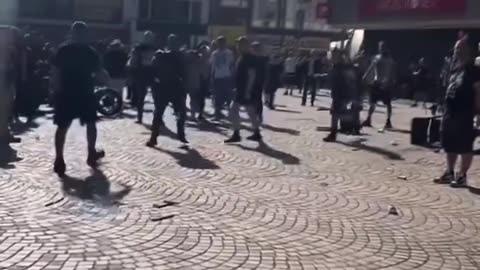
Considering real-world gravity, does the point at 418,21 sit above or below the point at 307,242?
above

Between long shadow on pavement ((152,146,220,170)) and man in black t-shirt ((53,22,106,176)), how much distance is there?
5.13 feet

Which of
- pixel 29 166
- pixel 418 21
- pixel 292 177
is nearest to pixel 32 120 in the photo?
pixel 29 166

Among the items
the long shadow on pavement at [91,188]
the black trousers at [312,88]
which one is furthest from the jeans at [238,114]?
the black trousers at [312,88]

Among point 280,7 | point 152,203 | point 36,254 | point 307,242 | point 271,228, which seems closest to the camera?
point 36,254

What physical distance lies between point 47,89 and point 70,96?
24.2 feet

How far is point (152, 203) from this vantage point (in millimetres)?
7129

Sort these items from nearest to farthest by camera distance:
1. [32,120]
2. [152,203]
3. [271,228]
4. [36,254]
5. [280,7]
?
1. [36,254]
2. [271,228]
3. [152,203]
4. [32,120]
5. [280,7]

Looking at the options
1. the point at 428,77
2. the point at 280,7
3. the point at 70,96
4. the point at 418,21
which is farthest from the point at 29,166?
the point at 280,7

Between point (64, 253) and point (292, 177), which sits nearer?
point (64, 253)

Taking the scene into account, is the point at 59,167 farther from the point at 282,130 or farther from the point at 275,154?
the point at 282,130

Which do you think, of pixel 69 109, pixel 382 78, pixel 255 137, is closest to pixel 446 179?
pixel 255 137

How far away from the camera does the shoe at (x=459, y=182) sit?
8743 mm

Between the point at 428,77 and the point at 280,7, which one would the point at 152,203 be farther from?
the point at 280,7

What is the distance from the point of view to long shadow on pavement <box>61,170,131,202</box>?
7352 millimetres
